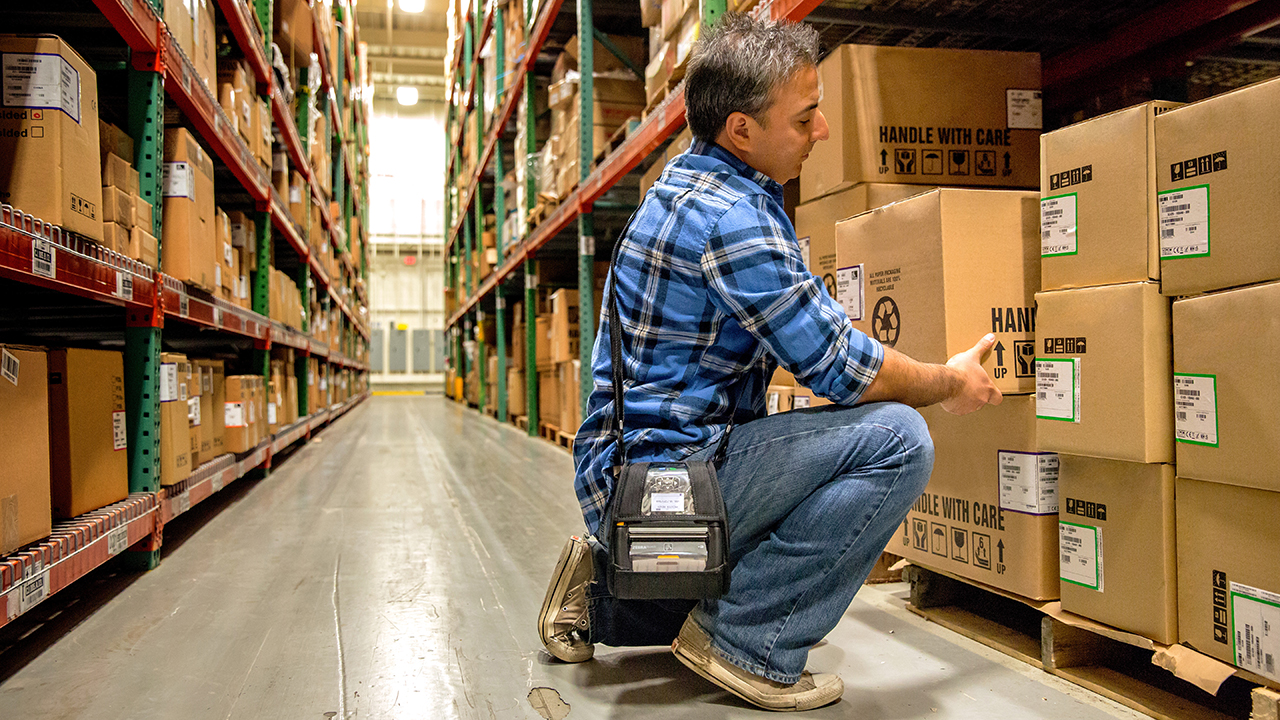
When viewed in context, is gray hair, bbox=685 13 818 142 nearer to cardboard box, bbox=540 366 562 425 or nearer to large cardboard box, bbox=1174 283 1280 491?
large cardboard box, bbox=1174 283 1280 491

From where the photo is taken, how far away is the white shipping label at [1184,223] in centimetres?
128

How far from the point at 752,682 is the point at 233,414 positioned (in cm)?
306

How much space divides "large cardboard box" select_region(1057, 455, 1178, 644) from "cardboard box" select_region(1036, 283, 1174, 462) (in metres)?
0.07

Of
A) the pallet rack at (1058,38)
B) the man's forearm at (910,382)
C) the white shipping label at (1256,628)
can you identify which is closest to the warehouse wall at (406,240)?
the pallet rack at (1058,38)

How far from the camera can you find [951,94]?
211 cm

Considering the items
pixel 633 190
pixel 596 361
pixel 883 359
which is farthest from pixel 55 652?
pixel 633 190

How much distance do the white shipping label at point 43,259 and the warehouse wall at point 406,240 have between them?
1629cm

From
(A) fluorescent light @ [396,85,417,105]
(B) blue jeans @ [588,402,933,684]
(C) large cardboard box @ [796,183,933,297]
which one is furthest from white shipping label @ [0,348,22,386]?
(A) fluorescent light @ [396,85,417,105]

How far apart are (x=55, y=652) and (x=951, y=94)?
8.47 feet

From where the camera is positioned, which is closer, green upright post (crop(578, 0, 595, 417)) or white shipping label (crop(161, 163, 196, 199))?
white shipping label (crop(161, 163, 196, 199))

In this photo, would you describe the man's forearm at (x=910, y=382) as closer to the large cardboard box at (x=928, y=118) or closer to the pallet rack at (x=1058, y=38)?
the large cardboard box at (x=928, y=118)

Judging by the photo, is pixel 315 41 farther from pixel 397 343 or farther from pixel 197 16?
pixel 397 343

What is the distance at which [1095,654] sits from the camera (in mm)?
1552

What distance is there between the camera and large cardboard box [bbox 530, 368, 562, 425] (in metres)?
6.19
